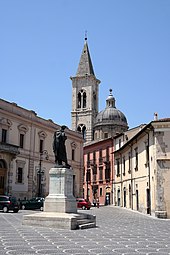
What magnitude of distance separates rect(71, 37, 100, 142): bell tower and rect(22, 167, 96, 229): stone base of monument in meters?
68.8

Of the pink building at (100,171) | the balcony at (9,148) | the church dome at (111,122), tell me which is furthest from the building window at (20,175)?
the church dome at (111,122)

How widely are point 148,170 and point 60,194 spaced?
1489 cm

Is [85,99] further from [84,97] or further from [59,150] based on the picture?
[59,150]

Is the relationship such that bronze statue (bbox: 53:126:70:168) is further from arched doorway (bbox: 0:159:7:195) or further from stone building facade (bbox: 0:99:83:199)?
arched doorway (bbox: 0:159:7:195)

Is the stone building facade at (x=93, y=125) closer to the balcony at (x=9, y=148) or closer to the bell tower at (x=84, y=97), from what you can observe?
the bell tower at (x=84, y=97)

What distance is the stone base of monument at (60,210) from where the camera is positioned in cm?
1356

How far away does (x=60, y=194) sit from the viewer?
14938 millimetres

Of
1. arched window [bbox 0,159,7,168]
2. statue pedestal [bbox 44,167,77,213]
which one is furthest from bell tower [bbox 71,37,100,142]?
statue pedestal [bbox 44,167,77,213]

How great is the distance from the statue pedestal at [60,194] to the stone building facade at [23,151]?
1803cm

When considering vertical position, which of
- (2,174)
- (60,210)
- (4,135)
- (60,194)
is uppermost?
(4,135)

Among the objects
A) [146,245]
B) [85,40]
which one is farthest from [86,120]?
[146,245]

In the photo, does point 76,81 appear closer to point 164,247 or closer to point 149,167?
point 149,167

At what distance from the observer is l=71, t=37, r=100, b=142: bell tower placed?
86000 millimetres

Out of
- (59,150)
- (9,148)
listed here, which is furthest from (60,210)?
(9,148)
